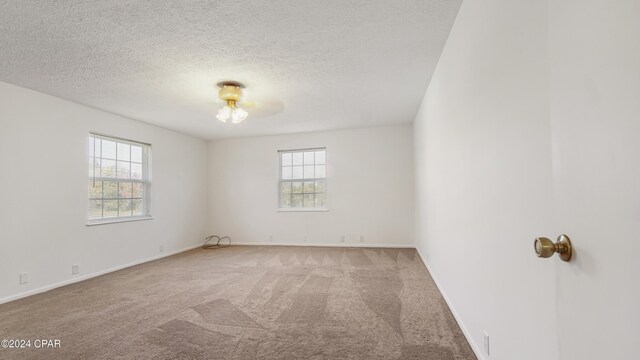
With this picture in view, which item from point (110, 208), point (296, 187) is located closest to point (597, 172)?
point (110, 208)

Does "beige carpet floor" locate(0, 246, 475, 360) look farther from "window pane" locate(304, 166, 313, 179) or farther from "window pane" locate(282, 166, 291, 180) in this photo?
"window pane" locate(282, 166, 291, 180)

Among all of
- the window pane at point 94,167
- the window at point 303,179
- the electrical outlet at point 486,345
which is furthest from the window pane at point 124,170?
the electrical outlet at point 486,345

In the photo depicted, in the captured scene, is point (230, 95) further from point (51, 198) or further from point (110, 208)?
point (110, 208)

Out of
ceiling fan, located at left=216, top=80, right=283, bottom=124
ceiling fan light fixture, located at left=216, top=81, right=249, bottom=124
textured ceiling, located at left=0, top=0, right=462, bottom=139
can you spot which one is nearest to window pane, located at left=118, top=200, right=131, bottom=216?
textured ceiling, located at left=0, top=0, right=462, bottom=139

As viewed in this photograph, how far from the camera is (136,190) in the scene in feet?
15.8

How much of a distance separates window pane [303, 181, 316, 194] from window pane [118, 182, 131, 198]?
127 inches

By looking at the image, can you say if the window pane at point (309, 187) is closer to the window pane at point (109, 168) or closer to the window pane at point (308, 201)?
the window pane at point (308, 201)

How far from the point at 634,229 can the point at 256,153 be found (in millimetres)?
6147

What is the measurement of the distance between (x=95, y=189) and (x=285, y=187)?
3.32 m

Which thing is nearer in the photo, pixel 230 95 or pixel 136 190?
pixel 230 95

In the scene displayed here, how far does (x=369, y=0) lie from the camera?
1.90 metres

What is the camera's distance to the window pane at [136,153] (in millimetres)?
4738

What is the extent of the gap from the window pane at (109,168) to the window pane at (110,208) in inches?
16.4

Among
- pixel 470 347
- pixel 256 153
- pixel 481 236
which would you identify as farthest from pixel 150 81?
pixel 470 347
